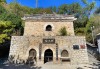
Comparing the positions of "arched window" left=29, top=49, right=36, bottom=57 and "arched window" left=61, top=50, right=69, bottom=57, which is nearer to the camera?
"arched window" left=61, top=50, right=69, bottom=57

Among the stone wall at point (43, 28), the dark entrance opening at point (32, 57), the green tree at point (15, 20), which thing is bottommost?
the dark entrance opening at point (32, 57)

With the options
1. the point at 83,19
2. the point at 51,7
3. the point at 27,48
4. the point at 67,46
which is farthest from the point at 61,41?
the point at 51,7

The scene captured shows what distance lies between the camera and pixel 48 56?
65.9 ft

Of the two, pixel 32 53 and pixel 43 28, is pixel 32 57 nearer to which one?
pixel 32 53

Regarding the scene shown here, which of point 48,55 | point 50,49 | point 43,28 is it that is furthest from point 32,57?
point 43,28

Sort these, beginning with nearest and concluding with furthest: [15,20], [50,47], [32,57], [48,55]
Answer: [32,57] < [50,47] < [48,55] < [15,20]

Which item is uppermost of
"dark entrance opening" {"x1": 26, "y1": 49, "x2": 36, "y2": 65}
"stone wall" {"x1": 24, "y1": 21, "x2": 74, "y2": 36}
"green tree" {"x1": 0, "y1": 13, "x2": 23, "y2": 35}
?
"green tree" {"x1": 0, "y1": 13, "x2": 23, "y2": 35}

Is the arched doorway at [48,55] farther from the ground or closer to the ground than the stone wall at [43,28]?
closer to the ground

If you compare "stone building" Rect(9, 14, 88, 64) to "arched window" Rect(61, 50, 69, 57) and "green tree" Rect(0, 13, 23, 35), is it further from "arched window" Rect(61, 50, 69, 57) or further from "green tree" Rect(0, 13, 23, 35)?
"green tree" Rect(0, 13, 23, 35)

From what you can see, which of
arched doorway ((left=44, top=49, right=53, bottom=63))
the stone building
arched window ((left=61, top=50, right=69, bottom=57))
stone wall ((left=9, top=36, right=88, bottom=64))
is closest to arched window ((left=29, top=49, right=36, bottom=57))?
the stone building

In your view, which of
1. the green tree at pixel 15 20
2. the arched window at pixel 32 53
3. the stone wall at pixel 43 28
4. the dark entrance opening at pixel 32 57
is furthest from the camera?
the green tree at pixel 15 20

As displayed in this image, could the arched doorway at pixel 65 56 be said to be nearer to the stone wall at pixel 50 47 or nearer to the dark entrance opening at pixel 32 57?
the stone wall at pixel 50 47

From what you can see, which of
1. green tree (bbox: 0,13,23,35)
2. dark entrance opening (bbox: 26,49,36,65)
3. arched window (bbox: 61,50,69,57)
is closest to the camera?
dark entrance opening (bbox: 26,49,36,65)

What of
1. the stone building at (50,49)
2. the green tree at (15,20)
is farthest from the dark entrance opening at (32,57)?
the green tree at (15,20)
